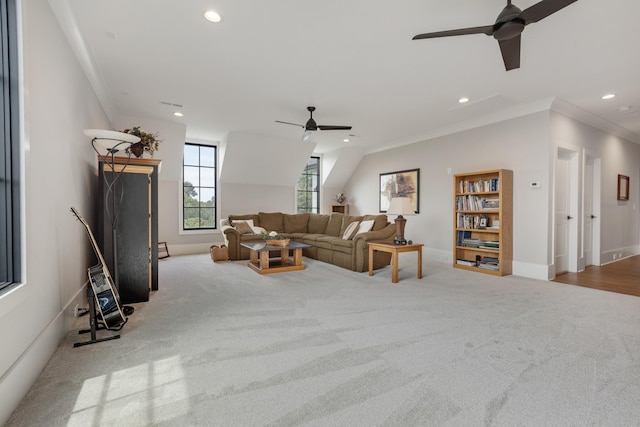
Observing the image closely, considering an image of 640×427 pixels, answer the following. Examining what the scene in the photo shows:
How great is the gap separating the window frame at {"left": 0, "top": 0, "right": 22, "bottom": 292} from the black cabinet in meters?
1.35

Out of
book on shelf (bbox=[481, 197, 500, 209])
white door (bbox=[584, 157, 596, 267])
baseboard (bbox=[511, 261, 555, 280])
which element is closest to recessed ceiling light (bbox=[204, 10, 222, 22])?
book on shelf (bbox=[481, 197, 500, 209])

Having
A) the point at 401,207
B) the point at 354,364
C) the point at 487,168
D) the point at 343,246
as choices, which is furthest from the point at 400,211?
the point at 354,364

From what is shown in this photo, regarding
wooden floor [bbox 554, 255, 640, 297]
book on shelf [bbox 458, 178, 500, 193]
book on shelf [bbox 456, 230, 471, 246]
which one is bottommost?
wooden floor [bbox 554, 255, 640, 297]

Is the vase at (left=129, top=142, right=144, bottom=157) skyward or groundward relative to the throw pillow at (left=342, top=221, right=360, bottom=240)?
skyward

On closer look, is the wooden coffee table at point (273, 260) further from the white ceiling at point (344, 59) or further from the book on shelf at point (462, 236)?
the book on shelf at point (462, 236)

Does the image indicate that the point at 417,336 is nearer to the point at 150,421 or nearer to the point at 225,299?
the point at 150,421

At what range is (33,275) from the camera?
6.12 feet

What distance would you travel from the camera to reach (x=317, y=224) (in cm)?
717

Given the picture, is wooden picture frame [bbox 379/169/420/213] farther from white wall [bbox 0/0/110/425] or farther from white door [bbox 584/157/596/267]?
white wall [bbox 0/0/110/425]

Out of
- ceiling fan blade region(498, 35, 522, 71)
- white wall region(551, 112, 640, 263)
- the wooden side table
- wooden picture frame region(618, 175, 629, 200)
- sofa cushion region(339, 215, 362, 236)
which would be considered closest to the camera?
ceiling fan blade region(498, 35, 522, 71)

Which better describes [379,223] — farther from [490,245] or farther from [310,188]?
[310,188]

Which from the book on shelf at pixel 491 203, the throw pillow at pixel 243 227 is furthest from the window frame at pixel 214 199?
the book on shelf at pixel 491 203

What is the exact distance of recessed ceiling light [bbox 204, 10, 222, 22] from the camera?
2.44 m

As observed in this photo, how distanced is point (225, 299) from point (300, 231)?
4.06 metres
